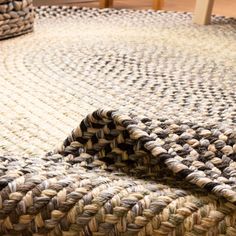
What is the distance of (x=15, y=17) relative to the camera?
94 cm


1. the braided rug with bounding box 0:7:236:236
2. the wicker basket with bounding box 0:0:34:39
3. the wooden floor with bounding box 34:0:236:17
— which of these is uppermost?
the braided rug with bounding box 0:7:236:236

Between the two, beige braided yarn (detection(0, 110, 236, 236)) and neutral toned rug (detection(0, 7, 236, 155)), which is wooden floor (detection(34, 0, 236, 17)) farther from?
beige braided yarn (detection(0, 110, 236, 236))

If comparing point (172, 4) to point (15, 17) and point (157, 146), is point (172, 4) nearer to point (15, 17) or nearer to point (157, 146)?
point (15, 17)

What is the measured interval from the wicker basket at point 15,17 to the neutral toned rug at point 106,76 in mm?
20

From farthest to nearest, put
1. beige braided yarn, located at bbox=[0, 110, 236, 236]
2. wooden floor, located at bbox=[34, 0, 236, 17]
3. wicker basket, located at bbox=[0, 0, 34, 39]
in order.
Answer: wooden floor, located at bbox=[34, 0, 236, 17], wicker basket, located at bbox=[0, 0, 34, 39], beige braided yarn, located at bbox=[0, 110, 236, 236]

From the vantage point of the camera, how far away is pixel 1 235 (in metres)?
0.31

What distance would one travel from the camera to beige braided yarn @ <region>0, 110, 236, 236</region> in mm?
307

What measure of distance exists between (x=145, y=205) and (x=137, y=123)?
71mm

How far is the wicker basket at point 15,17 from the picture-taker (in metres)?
0.91

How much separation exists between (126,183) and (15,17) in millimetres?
667

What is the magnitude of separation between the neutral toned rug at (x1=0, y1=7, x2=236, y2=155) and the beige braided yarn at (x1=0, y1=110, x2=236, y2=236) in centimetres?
6

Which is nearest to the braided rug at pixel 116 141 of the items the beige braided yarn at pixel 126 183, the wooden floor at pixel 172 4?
the beige braided yarn at pixel 126 183

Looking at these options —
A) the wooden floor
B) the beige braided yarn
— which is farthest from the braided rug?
the wooden floor

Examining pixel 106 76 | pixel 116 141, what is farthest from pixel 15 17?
pixel 116 141
